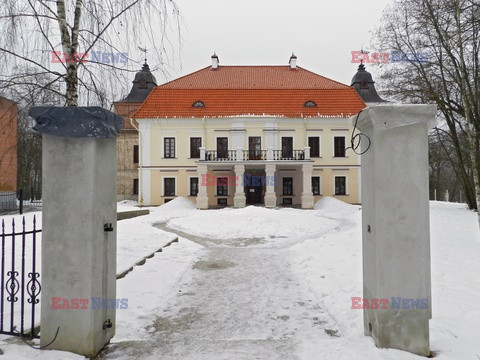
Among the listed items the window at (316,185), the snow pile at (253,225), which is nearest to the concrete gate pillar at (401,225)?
the snow pile at (253,225)

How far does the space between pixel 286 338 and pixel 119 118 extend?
315 centimetres

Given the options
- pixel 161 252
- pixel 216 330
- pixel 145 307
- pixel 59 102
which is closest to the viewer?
pixel 216 330

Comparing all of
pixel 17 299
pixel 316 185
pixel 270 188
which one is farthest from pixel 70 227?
pixel 316 185

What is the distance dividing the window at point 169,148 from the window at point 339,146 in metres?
13.8

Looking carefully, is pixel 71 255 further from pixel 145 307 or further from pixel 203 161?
pixel 203 161

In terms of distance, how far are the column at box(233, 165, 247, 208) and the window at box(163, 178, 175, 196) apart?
6167 millimetres

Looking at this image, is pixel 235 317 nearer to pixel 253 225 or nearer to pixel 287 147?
pixel 253 225

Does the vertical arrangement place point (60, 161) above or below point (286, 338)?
above

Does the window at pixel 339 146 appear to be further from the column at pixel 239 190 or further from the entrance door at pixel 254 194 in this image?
the column at pixel 239 190

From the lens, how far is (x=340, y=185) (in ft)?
86.7

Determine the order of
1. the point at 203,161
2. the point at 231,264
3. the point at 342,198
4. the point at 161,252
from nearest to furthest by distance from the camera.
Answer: the point at 231,264 → the point at 161,252 → the point at 203,161 → the point at 342,198

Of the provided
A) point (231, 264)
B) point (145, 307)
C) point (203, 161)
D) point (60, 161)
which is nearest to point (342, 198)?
point (203, 161)

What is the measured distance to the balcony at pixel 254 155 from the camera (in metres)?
23.7

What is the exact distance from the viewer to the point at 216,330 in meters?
3.88
